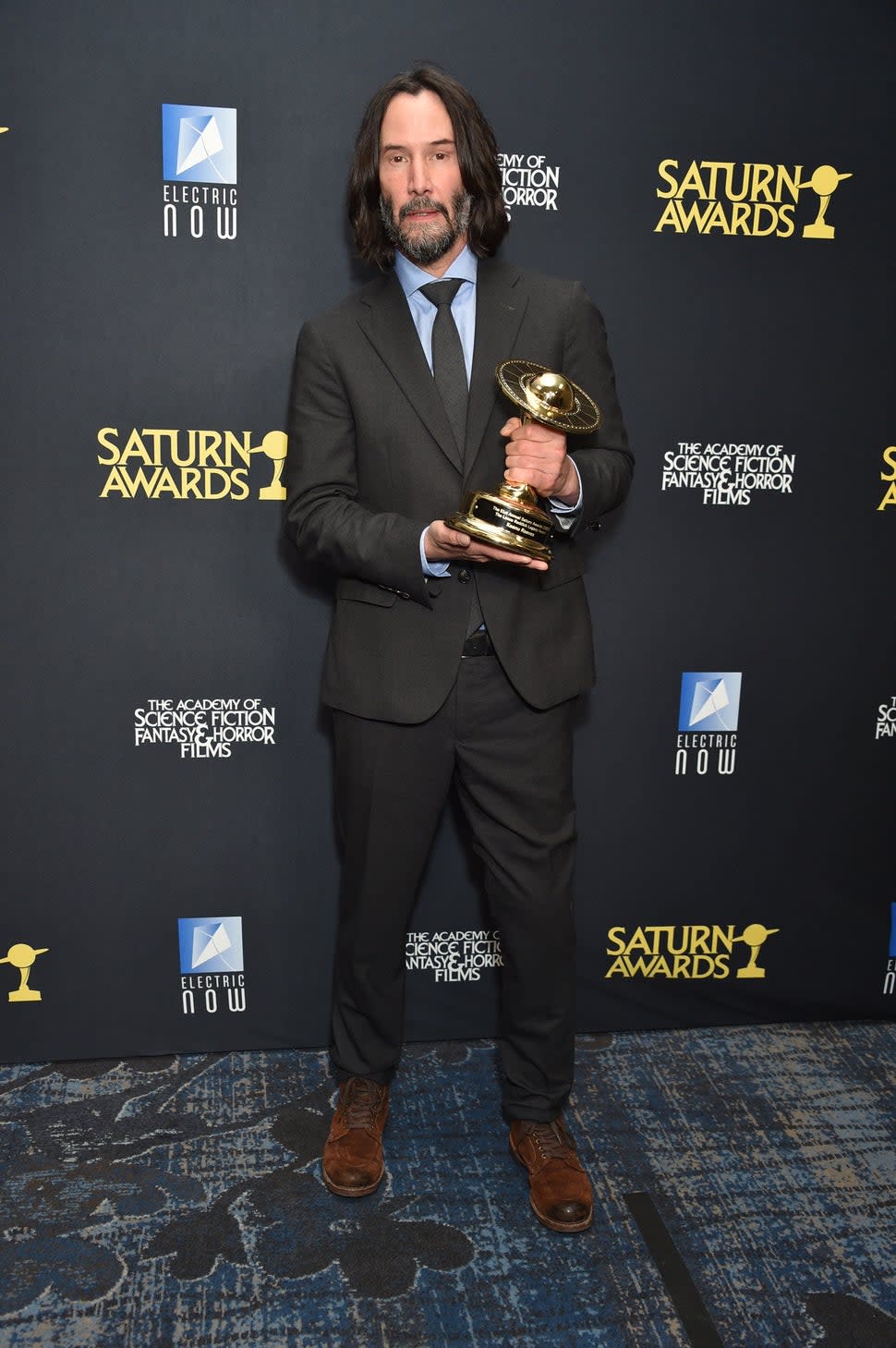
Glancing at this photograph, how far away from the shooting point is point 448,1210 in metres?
2.23

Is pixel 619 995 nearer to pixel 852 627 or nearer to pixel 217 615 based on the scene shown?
pixel 852 627

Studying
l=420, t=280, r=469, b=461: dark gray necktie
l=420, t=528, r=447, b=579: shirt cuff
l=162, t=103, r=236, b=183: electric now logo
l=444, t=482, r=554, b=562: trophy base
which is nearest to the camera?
l=444, t=482, r=554, b=562: trophy base

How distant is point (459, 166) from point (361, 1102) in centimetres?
189

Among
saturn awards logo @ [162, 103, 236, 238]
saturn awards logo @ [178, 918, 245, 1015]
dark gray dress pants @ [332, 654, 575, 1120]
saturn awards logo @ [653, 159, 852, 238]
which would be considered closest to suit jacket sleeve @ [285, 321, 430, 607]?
dark gray dress pants @ [332, 654, 575, 1120]

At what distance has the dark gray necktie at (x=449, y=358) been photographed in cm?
216

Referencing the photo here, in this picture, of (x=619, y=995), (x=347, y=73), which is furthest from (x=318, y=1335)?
(x=347, y=73)

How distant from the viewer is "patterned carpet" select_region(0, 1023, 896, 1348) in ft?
6.50

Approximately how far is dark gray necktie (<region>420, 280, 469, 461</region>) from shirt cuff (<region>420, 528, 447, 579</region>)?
23 cm

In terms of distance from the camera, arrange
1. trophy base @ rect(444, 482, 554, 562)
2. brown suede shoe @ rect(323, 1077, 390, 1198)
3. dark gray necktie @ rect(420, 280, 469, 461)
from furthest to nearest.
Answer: brown suede shoe @ rect(323, 1077, 390, 1198)
dark gray necktie @ rect(420, 280, 469, 461)
trophy base @ rect(444, 482, 554, 562)

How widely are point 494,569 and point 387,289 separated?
23.4 inches

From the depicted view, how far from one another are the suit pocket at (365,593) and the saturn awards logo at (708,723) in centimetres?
92

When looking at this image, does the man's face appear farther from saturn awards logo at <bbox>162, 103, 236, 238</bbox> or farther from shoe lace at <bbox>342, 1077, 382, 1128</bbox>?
shoe lace at <bbox>342, 1077, 382, 1128</bbox>

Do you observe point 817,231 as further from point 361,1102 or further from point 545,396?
point 361,1102

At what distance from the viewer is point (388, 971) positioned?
2.41 m
